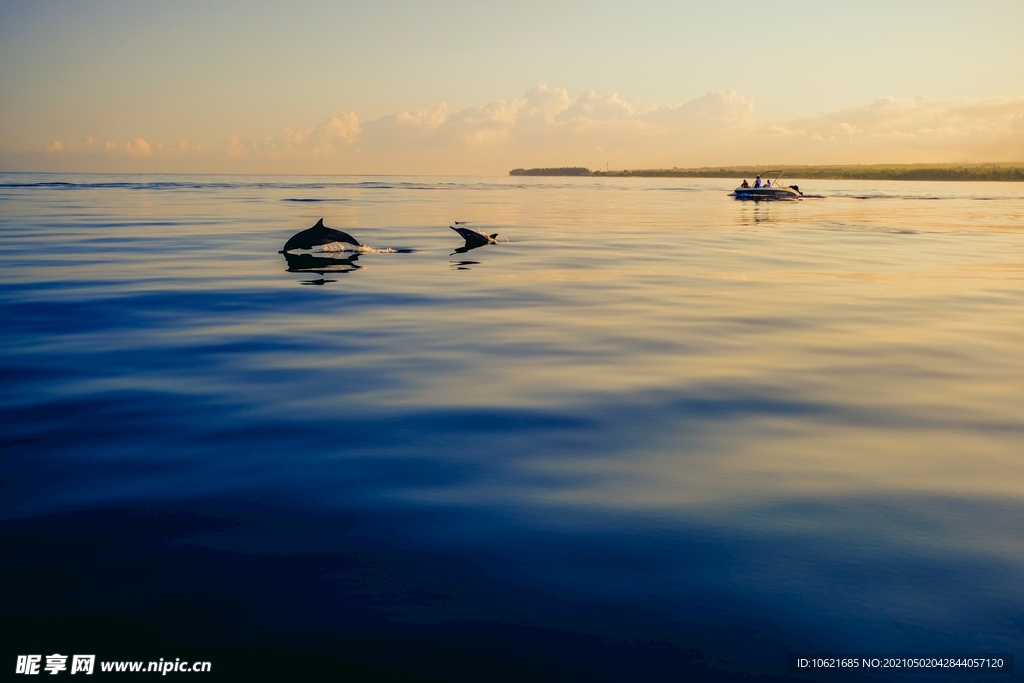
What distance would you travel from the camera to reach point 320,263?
21500 millimetres

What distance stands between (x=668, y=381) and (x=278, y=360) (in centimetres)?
478

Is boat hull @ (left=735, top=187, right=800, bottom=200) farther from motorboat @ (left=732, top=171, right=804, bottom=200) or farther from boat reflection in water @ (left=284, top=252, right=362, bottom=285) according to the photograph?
boat reflection in water @ (left=284, top=252, right=362, bottom=285)

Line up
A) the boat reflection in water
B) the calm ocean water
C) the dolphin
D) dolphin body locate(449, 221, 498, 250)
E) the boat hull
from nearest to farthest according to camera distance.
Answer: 1. the calm ocean water
2. the boat reflection in water
3. the dolphin
4. dolphin body locate(449, 221, 498, 250)
5. the boat hull

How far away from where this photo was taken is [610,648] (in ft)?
11.8

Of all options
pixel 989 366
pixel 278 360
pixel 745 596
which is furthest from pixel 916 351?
pixel 278 360

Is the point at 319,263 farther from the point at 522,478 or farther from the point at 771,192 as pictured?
the point at 771,192

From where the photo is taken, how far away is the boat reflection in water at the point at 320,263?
1947 centimetres

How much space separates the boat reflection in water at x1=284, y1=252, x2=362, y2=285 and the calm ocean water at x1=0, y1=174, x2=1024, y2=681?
528 cm

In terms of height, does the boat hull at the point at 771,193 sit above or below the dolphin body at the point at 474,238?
above

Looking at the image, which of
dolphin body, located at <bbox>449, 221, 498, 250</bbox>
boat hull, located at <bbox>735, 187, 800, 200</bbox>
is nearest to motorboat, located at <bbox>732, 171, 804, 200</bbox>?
boat hull, located at <bbox>735, 187, 800, 200</bbox>

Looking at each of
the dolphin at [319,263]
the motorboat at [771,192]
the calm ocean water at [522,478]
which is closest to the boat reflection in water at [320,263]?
the dolphin at [319,263]

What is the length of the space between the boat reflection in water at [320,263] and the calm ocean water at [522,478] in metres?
5.28

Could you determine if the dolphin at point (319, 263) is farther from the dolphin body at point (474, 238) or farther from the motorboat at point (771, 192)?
the motorboat at point (771, 192)

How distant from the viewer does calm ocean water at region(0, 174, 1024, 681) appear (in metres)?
3.81
